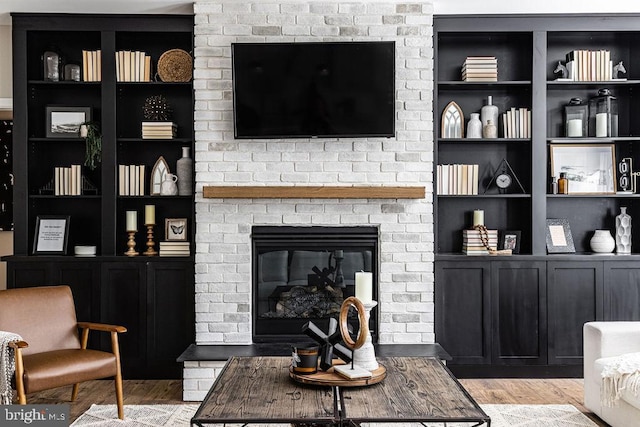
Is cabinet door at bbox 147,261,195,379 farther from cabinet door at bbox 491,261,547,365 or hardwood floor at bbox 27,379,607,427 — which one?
cabinet door at bbox 491,261,547,365

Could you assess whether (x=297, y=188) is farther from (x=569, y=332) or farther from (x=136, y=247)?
(x=569, y=332)

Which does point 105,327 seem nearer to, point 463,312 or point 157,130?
point 157,130

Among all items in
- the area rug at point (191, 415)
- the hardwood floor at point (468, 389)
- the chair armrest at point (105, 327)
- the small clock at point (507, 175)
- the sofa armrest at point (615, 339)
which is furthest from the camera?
the small clock at point (507, 175)

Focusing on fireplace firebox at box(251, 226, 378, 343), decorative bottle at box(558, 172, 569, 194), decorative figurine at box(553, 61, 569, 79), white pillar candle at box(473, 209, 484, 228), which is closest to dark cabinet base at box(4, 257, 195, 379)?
fireplace firebox at box(251, 226, 378, 343)

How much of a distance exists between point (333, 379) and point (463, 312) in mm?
2303

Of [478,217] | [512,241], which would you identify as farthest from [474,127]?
[512,241]

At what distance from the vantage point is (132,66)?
199 inches

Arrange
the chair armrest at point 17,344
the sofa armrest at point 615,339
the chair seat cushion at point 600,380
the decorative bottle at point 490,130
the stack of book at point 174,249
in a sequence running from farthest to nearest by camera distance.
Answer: the decorative bottle at point 490,130 → the stack of book at point 174,249 → the sofa armrest at point 615,339 → the chair armrest at point 17,344 → the chair seat cushion at point 600,380

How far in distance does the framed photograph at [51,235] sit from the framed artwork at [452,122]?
9.60 feet

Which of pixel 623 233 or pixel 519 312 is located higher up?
pixel 623 233

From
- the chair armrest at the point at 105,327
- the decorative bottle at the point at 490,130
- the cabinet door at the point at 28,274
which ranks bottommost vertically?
the chair armrest at the point at 105,327

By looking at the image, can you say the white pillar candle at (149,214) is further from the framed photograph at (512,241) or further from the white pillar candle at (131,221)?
the framed photograph at (512,241)

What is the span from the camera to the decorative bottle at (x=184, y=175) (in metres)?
5.06

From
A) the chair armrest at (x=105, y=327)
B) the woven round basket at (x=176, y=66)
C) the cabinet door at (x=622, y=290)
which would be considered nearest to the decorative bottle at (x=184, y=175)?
the woven round basket at (x=176, y=66)
